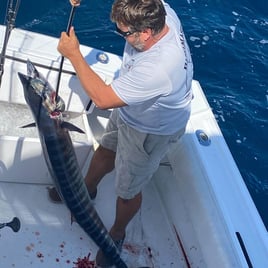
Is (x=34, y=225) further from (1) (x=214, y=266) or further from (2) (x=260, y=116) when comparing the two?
(2) (x=260, y=116)

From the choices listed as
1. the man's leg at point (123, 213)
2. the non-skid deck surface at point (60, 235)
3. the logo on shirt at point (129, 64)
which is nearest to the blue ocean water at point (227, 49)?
the non-skid deck surface at point (60, 235)

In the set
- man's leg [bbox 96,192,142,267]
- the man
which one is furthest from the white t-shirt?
man's leg [bbox 96,192,142,267]

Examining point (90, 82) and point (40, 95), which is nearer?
point (90, 82)

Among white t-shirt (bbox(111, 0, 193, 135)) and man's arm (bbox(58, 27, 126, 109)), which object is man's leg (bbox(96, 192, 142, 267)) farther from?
man's arm (bbox(58, 27, 126, 109))

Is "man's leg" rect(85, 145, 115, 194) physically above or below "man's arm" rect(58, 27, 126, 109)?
below

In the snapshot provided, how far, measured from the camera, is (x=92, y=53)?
4.20 meters

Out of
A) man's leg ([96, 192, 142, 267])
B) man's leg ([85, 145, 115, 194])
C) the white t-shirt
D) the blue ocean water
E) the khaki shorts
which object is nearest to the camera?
the white t-shirt

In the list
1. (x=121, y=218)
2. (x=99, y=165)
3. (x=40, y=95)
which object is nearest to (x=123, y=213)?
(x=121, y=218)

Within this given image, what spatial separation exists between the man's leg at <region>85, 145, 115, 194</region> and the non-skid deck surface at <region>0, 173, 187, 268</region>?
0.68 ft

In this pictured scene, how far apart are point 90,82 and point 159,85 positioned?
0.35 metres

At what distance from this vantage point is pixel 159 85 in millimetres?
2818

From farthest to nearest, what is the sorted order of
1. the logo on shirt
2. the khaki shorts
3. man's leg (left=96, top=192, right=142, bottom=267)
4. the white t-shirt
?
1. man's leg (left=96, top=192, right=142, bottom=267)
2. the khaki shorts
3. the logo on shirt
4. the white t-shirt

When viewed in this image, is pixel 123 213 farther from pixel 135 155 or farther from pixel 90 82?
pixel 90 82

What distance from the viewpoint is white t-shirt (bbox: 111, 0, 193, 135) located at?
2801 mm
